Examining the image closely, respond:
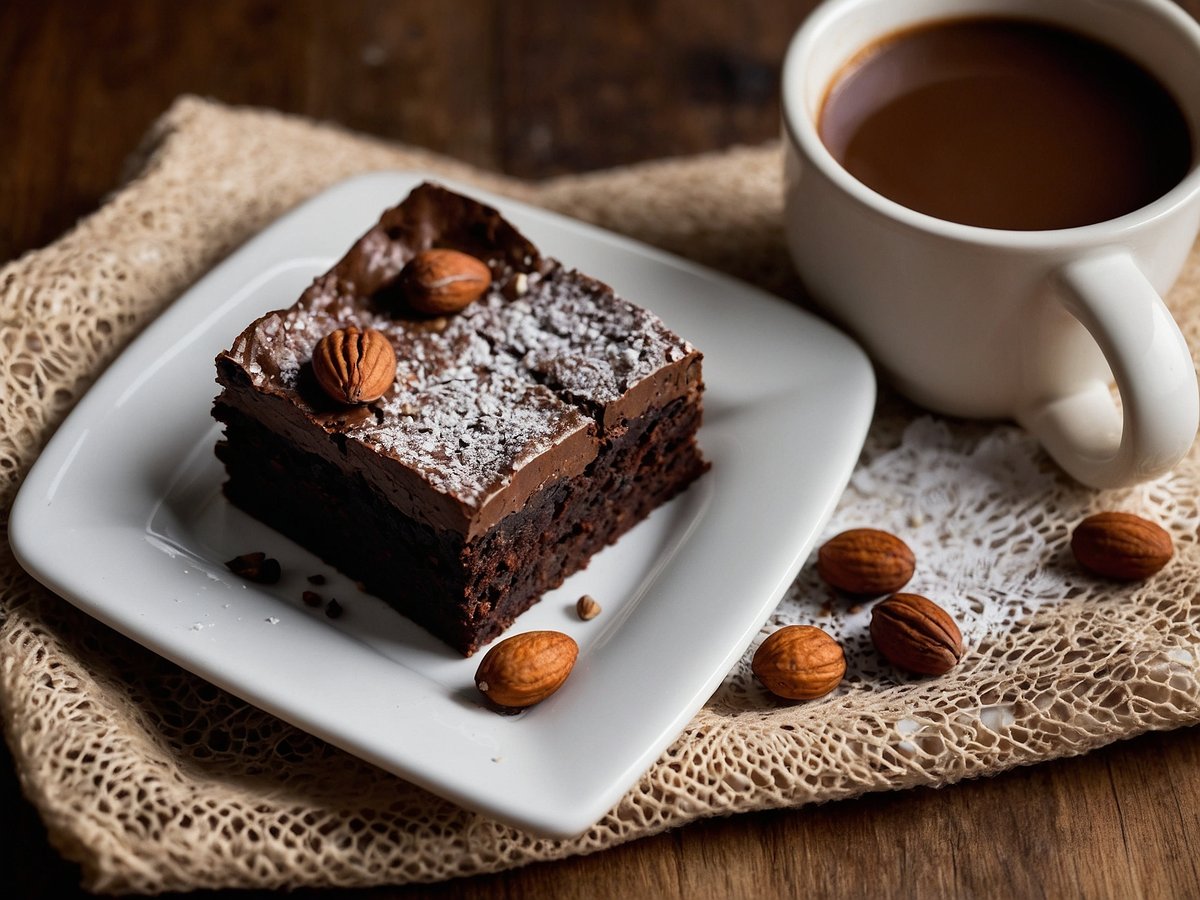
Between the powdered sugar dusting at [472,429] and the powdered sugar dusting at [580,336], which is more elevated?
the powdered sugar dusting at [580,336]

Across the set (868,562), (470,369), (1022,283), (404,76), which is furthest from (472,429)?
(404,76)

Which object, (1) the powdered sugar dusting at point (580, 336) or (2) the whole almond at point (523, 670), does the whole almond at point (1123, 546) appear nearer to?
(1) the powdered sugar dusting at point (580, 336)

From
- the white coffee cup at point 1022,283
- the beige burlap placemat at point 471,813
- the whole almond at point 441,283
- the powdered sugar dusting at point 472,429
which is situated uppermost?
the white coffee cup at point 1022,283

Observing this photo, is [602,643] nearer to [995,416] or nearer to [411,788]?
[411,788]

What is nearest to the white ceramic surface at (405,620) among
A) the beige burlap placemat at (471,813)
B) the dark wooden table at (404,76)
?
the beige burlap placemat at (471,813)

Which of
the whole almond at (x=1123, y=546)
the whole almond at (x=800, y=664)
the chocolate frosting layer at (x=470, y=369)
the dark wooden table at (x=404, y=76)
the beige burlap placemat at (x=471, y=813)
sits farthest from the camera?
the dark wooden table at (x=404, y=76)

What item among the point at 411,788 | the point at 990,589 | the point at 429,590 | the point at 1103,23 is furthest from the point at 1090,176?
the point at 411,788

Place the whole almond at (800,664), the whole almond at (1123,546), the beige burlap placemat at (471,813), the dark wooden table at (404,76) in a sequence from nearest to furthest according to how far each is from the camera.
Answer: the beige burlap placemat at (471,813)
the whole almond at (800,664)
the whole almond at (1123,546)
the dark wooden table at (404,76)

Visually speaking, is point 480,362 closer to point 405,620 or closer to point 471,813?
point 405,620

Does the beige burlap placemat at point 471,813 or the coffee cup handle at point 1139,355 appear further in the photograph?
the coffee cup handle at point 1139,355
